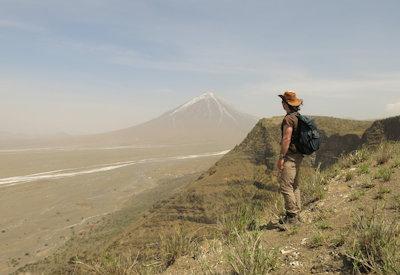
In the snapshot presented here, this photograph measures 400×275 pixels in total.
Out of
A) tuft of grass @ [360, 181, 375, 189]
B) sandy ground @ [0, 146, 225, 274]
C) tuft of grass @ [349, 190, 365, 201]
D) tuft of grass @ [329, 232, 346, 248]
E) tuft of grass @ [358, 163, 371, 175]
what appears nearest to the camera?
tuft of grass @ [329, 232, 346, 248]

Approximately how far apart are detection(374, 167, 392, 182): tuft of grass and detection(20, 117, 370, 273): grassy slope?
731 cm

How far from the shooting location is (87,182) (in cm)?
6153

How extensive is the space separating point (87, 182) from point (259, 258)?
59.5 metres

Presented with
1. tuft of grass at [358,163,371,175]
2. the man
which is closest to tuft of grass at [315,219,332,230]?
the man

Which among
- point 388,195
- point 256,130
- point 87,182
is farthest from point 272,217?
point 87,182

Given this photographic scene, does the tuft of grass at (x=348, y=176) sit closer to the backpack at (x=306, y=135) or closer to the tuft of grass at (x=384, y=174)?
the tuft of grass at (x=384, y=174)

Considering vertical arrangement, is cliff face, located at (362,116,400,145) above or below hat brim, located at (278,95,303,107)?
below

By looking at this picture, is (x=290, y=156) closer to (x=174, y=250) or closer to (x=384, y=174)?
(x=174, y=250)

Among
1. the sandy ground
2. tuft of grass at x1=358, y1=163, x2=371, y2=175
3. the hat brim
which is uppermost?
the hat brim

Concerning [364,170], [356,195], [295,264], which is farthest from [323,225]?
[364,170]

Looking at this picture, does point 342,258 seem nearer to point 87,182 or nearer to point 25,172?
point 87,182

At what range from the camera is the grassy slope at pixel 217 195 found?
55.4ft

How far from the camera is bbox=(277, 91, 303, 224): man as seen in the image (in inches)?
247

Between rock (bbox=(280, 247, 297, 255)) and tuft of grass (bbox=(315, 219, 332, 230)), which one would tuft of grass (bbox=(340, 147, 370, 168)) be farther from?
rock (bbox=(280, 247, 297, 255))
